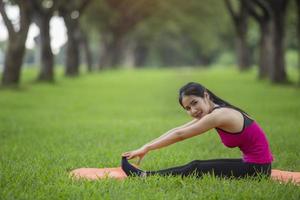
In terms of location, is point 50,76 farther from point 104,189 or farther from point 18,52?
point 104,189

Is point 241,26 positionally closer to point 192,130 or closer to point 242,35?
point 242,35

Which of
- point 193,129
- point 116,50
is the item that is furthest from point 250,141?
point 116,50

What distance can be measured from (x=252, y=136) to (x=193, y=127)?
696 millimetres

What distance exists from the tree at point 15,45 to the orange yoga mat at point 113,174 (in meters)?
17.2

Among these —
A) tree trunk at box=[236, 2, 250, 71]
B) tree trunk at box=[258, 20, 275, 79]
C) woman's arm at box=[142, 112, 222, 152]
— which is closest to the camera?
woman's arm at box=[142, 112, 222, 152]

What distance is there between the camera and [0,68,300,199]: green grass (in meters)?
5.91

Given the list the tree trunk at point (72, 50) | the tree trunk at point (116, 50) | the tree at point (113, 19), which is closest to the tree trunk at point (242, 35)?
the tree trunk at point (72, 50)

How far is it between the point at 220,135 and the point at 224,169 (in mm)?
428

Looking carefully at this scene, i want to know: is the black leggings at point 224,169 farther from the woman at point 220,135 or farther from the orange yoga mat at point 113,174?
the orange yoga mat at point 113,174

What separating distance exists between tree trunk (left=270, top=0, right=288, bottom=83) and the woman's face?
804 inches

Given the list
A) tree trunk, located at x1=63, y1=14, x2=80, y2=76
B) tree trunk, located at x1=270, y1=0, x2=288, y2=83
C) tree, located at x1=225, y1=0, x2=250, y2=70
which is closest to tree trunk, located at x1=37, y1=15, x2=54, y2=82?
tree trunk, located at x1=63, y1=14, x2=80, y2=76

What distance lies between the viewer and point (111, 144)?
32.4 ft

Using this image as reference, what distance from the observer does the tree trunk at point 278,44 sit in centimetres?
2580

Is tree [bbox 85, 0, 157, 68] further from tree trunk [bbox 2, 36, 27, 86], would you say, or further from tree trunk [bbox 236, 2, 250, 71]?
tree trunk [bbox 2, 36, 27, 86]
